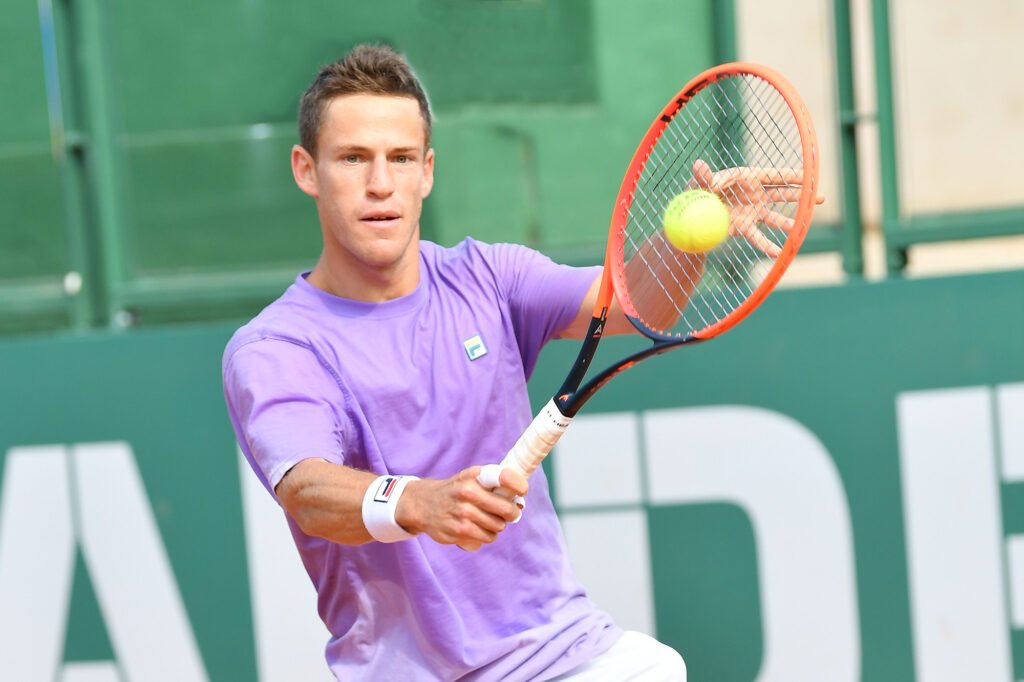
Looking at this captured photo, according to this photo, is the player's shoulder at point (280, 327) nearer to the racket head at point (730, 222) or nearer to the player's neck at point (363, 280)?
the player's neck at point (363, 280)

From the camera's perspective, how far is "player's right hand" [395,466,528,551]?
203 cm

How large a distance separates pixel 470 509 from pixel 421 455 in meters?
0.47

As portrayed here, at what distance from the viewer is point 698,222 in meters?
2.45

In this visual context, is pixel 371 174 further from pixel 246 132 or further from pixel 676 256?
pixel 246 132

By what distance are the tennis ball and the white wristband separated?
2.29 feet

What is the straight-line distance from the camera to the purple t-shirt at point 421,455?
246 cm

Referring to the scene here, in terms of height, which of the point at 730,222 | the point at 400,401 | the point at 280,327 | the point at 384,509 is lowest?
the point at 384,509

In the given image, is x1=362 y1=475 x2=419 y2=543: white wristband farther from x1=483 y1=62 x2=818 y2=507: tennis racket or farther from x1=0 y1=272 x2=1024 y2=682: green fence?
x1=0 y1=272 x2=1024 y2=682: green fence

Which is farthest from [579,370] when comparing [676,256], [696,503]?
[696,503]

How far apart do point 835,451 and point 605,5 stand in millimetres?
1522

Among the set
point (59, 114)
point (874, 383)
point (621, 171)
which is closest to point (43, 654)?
point (59, 114)

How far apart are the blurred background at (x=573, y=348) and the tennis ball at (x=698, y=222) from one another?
→ 137 cm

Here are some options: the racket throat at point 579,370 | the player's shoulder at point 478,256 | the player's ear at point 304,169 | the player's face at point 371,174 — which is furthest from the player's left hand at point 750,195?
the player's ear at point 304,169

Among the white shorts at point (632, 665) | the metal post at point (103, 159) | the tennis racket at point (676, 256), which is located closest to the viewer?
the tennis racket at point (676, 256)
